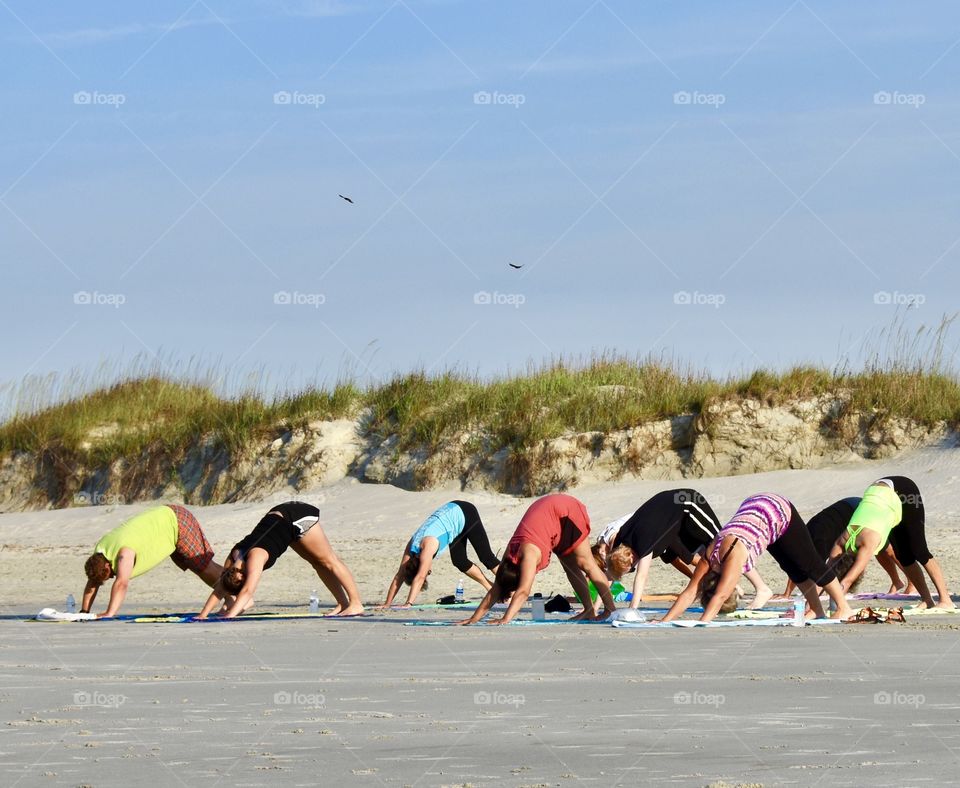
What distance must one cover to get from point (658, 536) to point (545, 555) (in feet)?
3.66

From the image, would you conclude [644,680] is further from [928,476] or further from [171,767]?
[928,476]

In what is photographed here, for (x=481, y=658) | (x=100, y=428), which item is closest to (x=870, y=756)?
(x=481, y=658)

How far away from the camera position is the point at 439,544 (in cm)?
1612

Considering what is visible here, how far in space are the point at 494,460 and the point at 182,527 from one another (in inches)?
446

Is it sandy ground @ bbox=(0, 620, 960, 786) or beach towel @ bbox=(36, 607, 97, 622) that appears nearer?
sandy ground @ bbox=(0, 620, 960, 786)

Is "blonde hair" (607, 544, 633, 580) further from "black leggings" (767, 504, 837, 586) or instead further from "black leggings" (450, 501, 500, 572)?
"black leggings" (450, 501, 500, 572)

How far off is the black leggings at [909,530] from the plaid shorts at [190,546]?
21.0 feet

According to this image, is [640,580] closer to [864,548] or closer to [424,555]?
[864,548]

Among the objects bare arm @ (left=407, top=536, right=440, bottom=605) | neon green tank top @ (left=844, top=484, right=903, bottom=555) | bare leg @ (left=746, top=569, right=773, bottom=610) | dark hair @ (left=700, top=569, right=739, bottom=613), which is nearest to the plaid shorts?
bare arm @ (left=407, top=536, right=440, bottom=605)

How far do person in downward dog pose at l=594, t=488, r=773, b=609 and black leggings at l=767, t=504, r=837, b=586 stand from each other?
118 centimetres

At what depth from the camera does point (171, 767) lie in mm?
6848

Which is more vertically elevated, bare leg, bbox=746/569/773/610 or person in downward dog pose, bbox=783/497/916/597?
person in downward dog pose, bbox=783/497/916/597

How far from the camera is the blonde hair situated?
14.3m

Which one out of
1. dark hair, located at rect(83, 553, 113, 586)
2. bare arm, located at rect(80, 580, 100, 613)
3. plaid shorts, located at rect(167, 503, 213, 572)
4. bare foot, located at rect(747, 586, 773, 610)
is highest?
plaid shorts, located at rect(167, 503, 213, 572)
